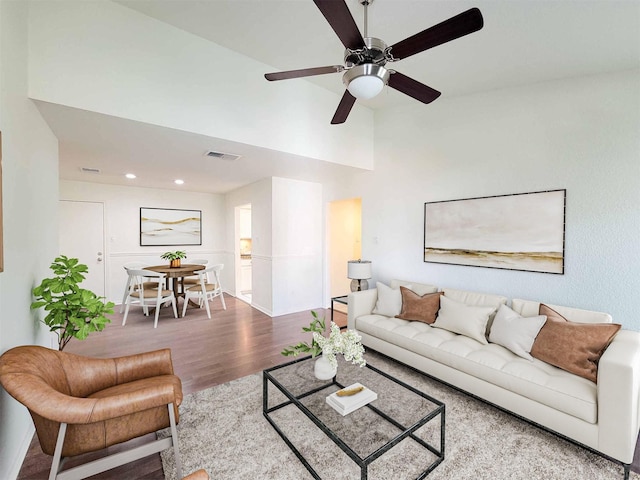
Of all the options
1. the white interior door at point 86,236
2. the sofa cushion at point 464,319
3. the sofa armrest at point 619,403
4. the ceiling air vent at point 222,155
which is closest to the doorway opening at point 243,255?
the ceiling air vent at point 222,155

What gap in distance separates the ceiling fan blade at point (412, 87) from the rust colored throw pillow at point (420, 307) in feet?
6.60

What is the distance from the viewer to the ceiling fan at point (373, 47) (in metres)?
1.37

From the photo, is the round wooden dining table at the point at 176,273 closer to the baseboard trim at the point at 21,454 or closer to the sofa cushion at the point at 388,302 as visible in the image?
the baseboard trim at the point at 21,454

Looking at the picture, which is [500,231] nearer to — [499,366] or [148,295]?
[499,366]

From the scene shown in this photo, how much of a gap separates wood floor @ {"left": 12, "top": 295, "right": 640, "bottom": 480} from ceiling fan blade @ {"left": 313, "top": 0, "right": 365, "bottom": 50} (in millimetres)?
2653

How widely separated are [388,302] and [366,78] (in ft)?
8.04

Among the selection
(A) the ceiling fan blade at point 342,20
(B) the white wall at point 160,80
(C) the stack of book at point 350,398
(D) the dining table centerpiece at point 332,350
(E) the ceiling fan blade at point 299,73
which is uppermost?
(B) the white wall at point 160,80

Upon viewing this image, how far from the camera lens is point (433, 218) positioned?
362cm

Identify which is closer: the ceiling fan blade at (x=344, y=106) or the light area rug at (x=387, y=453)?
the light area rug at (x=387, y=453)

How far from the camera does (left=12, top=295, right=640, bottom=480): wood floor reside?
5.76ft

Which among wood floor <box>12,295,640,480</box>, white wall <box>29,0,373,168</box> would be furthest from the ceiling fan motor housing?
wood floor <box>12,295,640,480</box>

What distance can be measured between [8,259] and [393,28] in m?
3.12

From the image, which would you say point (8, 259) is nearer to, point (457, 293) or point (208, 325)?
point (208, 325)

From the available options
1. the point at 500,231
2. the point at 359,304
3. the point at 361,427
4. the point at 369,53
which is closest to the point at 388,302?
the point at 359,304
